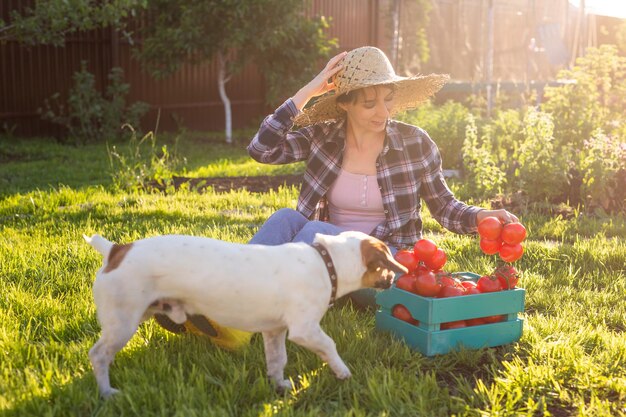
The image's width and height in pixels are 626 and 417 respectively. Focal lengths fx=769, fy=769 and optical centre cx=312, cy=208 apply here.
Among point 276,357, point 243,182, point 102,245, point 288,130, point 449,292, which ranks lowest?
point 243,182

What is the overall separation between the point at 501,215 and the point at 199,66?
10845mm

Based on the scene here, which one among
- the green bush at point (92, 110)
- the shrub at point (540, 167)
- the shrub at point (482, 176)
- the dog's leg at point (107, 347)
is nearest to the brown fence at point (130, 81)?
the green bush at point (92, 110)

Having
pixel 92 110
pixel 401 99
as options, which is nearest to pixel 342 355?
pixel 401 99

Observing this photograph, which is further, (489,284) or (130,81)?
(130,81)

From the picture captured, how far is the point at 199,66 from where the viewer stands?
14.1m

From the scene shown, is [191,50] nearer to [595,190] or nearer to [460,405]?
[595,190]

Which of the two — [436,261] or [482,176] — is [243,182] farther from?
[436,261]

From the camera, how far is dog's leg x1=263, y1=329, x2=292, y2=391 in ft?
10.5

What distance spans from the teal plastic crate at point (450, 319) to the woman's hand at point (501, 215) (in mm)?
368

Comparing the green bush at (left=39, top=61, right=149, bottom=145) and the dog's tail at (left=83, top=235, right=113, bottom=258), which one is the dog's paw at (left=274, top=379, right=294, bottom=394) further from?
the green bush at (left=39, top=61, right=149, bottom=145)

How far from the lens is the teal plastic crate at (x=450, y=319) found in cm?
364

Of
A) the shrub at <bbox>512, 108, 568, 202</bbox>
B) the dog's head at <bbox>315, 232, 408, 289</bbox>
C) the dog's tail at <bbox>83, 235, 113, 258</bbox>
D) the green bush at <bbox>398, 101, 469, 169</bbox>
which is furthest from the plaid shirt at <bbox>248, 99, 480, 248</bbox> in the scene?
the green bush at <bbox>398, 101, 469, 169</bbox>

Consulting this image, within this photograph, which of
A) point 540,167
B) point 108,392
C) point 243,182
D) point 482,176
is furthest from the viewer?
point 243,182

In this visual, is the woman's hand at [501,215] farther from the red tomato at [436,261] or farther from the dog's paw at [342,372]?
the dog's paw at [342,372]
